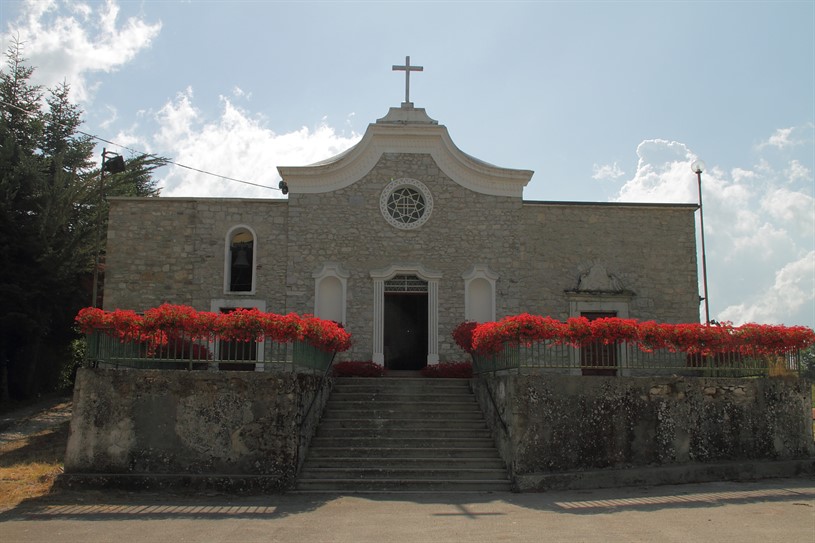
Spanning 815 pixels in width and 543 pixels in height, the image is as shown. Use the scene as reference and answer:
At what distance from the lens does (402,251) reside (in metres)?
19.0

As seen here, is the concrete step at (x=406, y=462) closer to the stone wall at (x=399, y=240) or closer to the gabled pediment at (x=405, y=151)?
the stone wall at (x=399, y=240)

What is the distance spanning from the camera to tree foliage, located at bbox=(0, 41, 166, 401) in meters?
20.1

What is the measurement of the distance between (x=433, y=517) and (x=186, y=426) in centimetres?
456

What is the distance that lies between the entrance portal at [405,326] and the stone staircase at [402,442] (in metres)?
3.59

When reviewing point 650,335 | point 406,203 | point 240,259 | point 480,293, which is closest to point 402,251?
point 406,203

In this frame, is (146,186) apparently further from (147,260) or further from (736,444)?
(736,444)

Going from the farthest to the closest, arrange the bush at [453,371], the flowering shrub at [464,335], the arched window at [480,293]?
the arched window at [480,293], the bush at [453,371], the flowering shrub at [464,335]

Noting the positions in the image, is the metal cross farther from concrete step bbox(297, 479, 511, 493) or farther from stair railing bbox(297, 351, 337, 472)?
concrete step bbox(297, 479, 511, 493)

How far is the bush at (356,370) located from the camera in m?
17.5

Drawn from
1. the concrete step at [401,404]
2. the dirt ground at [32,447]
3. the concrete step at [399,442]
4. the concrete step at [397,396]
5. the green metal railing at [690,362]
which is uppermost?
the green metal railing at [690,362]

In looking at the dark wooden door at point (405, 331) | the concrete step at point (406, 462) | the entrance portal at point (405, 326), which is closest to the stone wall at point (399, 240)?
the entrance portal at point (405, 326)

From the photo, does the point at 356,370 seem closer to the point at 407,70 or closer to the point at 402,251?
the point at 402,251

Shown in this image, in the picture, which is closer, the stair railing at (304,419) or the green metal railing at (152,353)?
the stair railing at (304,419)

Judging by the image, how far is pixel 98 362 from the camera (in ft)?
40.4
